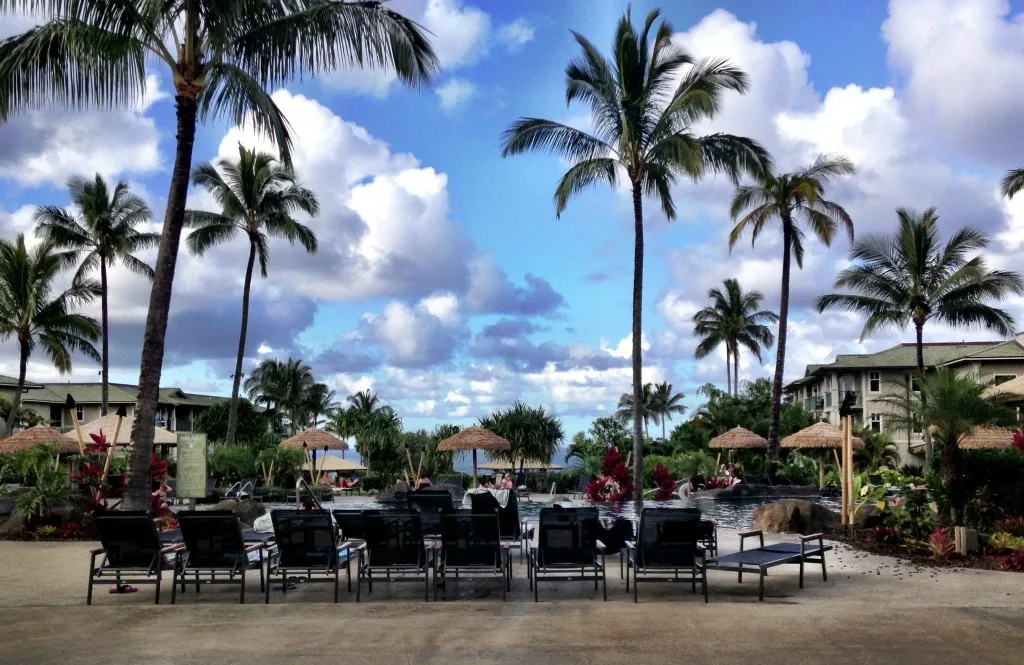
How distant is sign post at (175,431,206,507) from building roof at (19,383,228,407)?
46185mm

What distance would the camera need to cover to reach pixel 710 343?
57312mm

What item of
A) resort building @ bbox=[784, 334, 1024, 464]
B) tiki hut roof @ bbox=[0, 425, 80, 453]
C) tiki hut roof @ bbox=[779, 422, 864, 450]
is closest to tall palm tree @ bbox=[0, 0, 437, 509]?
tiki hut roof @ bbox=[0, 425, 80, 453]

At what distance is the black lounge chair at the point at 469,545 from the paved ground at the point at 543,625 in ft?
0.98

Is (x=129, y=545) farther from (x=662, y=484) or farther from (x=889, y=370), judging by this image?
(x=889, y=370)

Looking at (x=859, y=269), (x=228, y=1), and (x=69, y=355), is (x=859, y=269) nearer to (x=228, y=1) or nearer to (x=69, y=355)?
(x=228, y=1)

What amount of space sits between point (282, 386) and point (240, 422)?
401cm

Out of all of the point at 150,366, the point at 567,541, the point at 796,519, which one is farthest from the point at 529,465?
the point at 567,541

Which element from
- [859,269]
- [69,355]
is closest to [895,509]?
[859,269]

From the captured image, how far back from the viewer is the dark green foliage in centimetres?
5791

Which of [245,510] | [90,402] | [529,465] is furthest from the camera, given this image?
[90,402]

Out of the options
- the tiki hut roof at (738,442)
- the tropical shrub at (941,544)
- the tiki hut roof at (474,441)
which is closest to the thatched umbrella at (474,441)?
the tiki hut roof at (474,441)

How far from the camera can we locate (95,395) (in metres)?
62.9

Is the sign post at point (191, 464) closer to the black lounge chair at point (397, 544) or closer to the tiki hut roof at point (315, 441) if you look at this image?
the black lounge chair at point (397, 544)

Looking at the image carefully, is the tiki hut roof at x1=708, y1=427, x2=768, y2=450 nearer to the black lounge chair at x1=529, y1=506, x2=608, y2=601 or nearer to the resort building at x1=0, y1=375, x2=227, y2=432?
the black lounge chair at x1=529, y1=506, x2=608, y2=601
